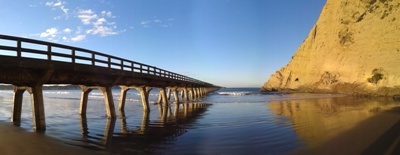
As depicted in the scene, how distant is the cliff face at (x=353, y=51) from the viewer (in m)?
52.8

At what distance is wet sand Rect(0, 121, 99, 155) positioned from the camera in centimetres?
877

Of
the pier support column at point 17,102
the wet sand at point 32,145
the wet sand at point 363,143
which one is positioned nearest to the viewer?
the wet sand at point 363,143

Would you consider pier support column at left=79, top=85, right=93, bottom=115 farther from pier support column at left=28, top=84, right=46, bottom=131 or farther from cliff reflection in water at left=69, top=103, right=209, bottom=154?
pier support column at left=28, top=84, right=46, bottom=131

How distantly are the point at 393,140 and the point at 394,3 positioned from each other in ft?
194

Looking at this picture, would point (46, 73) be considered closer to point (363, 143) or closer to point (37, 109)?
point (37, 109)

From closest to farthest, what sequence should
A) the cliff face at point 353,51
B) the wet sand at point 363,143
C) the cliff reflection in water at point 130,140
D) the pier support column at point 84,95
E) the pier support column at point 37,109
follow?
the wet sand at point 363,143 → the cliff reflection in water at point 130,140 → the pier support column at point 37,109 → the pier support column at point 84,95 → the cliff face at point 353,51

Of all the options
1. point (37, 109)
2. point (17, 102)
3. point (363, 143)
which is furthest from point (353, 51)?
point (37, 109)

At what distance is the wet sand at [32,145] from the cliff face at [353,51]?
158 feet

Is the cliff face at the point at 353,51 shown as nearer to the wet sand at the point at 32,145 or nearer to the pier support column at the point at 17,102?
the pier support column at the point at 17,102

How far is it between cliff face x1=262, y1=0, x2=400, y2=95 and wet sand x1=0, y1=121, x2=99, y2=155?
48.1 m

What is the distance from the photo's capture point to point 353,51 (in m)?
62.3

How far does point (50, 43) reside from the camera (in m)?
Result: 12.6

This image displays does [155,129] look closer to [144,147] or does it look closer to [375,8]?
[144,147]

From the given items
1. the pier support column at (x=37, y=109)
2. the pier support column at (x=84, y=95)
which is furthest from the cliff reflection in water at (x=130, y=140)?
the pier support column at (x=84, y=95)
